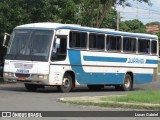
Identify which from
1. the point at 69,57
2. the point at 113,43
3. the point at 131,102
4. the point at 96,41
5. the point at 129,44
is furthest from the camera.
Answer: the point at 129,44

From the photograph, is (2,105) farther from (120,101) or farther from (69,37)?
(69,37)

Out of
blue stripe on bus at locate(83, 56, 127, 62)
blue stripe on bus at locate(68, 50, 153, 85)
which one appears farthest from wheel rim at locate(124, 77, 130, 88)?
blue stripe on bus at locate(83, 56, 127, 62)

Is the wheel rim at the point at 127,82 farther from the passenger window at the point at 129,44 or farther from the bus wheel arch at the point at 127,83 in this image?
the passenger window at the point at 129,44

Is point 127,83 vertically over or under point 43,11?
under

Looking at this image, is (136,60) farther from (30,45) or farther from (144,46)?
(30,45)

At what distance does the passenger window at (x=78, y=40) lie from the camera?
2516cm

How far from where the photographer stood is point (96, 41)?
27.0m

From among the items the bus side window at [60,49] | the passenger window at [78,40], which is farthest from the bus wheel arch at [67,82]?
the passenger window at [78,40]

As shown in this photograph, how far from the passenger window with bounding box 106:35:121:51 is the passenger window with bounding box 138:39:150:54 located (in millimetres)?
2041

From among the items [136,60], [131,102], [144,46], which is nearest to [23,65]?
[131,102]

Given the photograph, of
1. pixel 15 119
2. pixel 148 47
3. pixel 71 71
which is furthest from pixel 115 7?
pixel 15 119

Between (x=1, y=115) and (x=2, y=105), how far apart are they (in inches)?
154

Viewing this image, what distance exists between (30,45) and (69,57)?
1941mm

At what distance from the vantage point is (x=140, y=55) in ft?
99.2
